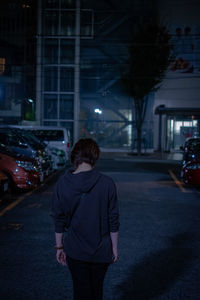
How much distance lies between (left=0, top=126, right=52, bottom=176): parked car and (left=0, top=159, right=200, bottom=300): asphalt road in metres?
3.06

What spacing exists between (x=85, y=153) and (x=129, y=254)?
3.06 m

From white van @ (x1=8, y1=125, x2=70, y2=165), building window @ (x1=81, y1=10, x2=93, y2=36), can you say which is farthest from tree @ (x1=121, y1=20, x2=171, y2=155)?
white van @ (x1=8, y1=125, x2=70, y2=165)

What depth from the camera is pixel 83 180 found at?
9.61 feet

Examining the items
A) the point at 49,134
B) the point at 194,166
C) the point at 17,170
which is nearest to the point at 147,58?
the point at 49,134

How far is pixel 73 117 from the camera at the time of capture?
3450 cm

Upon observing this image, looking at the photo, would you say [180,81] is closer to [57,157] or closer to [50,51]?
[50,51]

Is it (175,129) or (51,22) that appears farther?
(51,22)

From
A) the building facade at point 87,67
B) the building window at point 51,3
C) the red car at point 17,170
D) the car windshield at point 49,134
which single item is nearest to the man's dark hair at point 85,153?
the red car at point 17,170

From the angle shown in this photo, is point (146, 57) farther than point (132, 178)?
Yes

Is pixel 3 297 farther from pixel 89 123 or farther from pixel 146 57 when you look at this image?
pixel 89 123

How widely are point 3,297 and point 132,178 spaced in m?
11.4

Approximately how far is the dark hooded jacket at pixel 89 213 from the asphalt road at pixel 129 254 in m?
1.42

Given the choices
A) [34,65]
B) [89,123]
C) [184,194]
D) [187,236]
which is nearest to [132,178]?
[184,194]

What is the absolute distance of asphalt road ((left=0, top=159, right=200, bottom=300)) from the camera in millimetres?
4305
